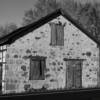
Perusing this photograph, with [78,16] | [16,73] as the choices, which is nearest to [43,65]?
[16,73]

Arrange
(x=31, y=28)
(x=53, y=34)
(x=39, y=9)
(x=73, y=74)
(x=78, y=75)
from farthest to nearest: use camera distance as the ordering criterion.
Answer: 1. (x=39, y=9)
2. (x=78, y=75)
3. (x=73, y=74)
4. (x=53, y=34)
5. (x=31, y=28)

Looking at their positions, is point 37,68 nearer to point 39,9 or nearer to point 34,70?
point 34,70

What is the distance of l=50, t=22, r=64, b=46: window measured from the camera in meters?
14.5

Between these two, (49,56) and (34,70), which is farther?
(49,56)

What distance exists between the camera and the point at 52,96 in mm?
3395

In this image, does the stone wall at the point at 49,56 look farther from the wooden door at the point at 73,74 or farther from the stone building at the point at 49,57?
the wooden door at the point at 73,74

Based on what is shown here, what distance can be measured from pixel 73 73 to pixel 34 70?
2964mm

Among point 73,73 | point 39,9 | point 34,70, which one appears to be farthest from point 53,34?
point 39,9

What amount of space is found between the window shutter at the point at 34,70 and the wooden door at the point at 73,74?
2145 mm

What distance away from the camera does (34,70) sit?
45.3 ft

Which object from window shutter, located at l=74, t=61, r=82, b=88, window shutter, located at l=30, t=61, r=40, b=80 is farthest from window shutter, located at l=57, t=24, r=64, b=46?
window shutter, located at l=30, t=61, r=40, b=80

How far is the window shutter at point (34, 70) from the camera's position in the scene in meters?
13.7

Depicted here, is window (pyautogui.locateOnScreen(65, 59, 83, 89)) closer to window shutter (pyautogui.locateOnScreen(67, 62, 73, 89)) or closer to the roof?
window shutter (pyautogui.locateOnScreen(67, 62, 73, 89))

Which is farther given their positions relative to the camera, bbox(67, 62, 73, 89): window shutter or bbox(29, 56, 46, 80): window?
bbox(67, 62, 73, 89): window shutter
